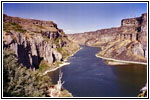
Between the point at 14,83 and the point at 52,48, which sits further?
the point at 52,48

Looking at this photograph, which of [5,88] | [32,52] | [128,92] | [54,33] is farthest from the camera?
[54,33]

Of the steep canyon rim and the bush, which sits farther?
the steep canyon rim

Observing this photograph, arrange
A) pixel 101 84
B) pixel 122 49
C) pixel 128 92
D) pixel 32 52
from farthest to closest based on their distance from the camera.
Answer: pixel 122 49
pixel 32 52
pixel 101 84
pixel 128 92

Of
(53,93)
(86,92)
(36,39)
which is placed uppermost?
(36,39)

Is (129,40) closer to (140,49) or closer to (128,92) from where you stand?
(140,49)

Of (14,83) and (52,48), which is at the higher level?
(52,48)

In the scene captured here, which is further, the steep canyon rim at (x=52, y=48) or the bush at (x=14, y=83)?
the steep canyon rim at (x=52, y=48)

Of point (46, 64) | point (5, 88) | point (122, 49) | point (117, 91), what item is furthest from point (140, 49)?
point (5, 88)

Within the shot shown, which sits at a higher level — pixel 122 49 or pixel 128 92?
pixel 122 49

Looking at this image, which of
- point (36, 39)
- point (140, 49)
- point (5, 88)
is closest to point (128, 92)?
point (5, 88)

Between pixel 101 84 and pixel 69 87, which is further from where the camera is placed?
pixel 101 84
